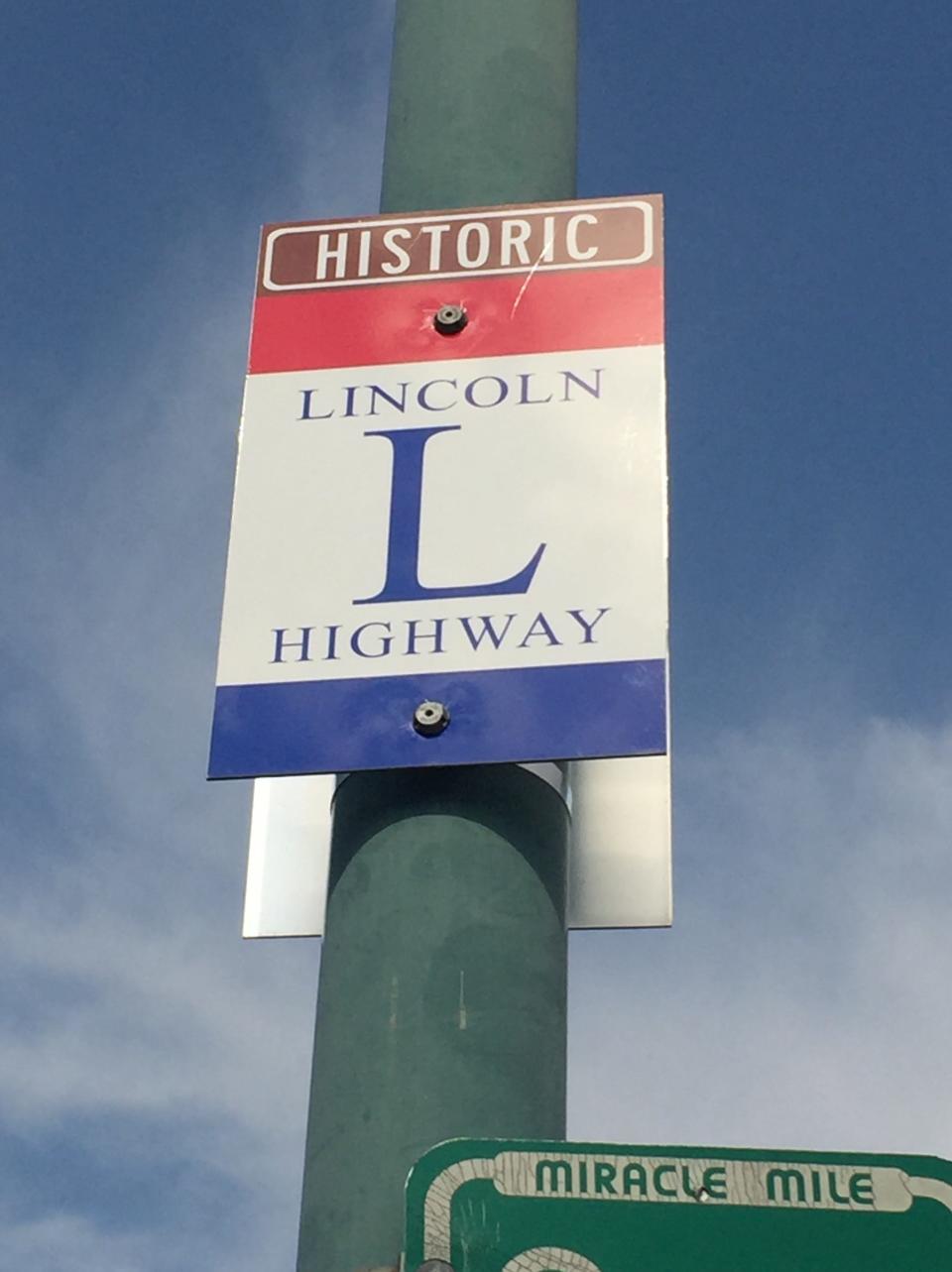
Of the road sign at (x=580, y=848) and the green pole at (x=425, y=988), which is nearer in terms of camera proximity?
the green pole at (x=425, y=988)

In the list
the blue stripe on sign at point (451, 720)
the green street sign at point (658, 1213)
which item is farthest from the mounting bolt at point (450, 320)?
the green street sign at point (658, 1213)

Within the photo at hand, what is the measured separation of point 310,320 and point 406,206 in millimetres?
320

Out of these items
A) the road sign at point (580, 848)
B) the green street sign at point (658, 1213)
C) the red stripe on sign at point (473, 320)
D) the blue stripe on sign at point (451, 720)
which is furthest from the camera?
the red stripe on sign at point (473, 320)

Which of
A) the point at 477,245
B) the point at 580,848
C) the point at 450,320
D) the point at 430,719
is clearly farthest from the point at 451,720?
the point at 477,245

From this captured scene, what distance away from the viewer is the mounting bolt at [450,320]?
12.4 ft

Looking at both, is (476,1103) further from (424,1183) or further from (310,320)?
(310,320)

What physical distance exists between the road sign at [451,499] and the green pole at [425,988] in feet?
0.32

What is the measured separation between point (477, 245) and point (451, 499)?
A: 588mm

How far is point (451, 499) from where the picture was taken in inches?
137

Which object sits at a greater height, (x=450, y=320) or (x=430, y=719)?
(x=450, y=320)

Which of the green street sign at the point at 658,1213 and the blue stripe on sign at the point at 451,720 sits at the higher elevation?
the blue stripe on sign at the point at 451,720

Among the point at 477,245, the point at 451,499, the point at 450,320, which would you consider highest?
the point at 477,245

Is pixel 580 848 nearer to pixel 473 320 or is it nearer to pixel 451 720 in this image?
pixel 451 720

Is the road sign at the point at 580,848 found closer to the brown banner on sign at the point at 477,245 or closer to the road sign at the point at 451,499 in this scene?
the road sign at the point at 451,499
